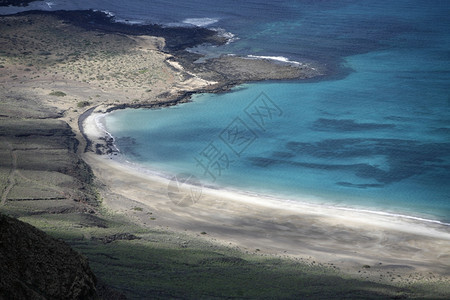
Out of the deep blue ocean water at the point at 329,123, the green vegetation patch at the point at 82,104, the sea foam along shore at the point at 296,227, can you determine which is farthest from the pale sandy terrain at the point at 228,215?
the deep blue ocean water at the point at 329,123

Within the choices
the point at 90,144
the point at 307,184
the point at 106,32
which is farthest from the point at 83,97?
the point at 307,184

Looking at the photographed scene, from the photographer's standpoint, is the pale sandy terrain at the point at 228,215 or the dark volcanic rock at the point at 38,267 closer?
the dark volcanic rock at the point at 38,267

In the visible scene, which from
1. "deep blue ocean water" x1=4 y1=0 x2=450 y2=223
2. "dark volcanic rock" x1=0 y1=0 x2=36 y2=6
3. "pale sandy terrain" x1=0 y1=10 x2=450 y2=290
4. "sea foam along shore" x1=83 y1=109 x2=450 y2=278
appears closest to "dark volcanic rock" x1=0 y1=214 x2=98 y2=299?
"pale sandy terrain" x1=0 y1=10 x2=450 y2=290

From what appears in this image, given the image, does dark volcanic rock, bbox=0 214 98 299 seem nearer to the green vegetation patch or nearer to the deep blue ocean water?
the deep blue ocean water

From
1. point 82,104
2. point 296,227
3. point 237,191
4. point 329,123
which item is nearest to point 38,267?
point 296,227

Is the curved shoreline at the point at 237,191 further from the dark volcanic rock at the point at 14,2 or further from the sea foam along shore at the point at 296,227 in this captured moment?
the dark volcanic rock at the point at 14,2

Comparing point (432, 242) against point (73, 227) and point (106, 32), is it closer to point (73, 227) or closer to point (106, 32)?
point (73, 227)
